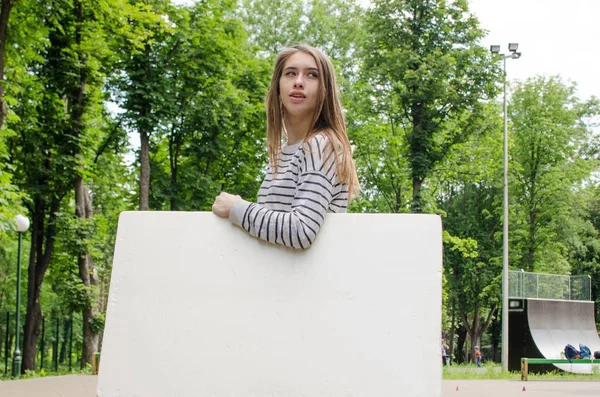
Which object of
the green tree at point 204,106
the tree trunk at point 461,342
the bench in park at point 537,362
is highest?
the green tree at point 204,106

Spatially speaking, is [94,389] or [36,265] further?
[36,265]

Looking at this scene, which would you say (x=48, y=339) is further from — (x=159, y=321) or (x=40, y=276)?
(x=159, y=321)

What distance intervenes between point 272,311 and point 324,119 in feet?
2.32

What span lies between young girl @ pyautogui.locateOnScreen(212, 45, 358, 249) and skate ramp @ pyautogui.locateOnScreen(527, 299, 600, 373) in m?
23.0

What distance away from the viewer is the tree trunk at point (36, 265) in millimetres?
20859

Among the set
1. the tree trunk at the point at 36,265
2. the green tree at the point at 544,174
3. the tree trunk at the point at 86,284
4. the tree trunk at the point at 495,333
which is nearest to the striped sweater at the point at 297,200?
the tree trunk at the point at 86,284

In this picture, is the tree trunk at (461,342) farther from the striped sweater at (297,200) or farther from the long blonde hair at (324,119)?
the striped sweater at (297,200)

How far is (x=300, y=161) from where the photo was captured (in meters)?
2.22

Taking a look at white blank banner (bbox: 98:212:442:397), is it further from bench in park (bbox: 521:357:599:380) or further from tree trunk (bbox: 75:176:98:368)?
tree trunk (bbox: 75:176:98:368)

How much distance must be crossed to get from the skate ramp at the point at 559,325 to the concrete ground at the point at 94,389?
8192 millimetres

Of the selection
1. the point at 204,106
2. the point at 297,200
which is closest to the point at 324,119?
the point at 297,200

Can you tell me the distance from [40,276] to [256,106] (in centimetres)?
833

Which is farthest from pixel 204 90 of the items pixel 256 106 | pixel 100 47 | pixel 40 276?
pixel 40 276

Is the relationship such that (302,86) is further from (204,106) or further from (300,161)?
(204,106)
